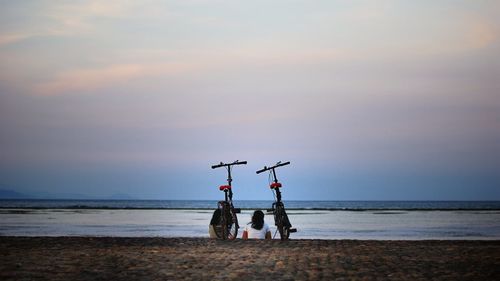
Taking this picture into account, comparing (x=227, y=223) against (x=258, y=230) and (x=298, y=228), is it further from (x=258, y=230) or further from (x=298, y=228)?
(x=298, y=228)

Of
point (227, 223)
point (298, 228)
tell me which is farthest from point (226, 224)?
point (298, 228)

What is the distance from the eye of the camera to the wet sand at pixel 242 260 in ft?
35.1

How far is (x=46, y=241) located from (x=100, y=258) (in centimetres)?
519

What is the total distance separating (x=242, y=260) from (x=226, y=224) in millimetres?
7079

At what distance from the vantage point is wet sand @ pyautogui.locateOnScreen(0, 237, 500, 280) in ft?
35.1

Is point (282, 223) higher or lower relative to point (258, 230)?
higher

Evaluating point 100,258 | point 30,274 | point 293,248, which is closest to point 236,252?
point 293,248

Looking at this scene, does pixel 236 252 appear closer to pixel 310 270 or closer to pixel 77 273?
pixel 310 270

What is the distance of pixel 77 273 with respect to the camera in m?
10.8

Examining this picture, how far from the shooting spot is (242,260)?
1315 centimetres

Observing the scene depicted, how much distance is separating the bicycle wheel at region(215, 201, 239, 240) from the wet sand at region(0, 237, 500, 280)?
4.91ft

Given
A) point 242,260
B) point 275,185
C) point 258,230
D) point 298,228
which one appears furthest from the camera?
point 298,228

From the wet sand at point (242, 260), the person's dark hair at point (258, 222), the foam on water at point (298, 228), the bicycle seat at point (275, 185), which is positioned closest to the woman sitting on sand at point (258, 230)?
the person's dark hair at point (258, 222)

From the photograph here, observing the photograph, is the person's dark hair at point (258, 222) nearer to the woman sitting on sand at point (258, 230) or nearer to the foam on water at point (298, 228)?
the woman sitting on sand at point (258, 230)
